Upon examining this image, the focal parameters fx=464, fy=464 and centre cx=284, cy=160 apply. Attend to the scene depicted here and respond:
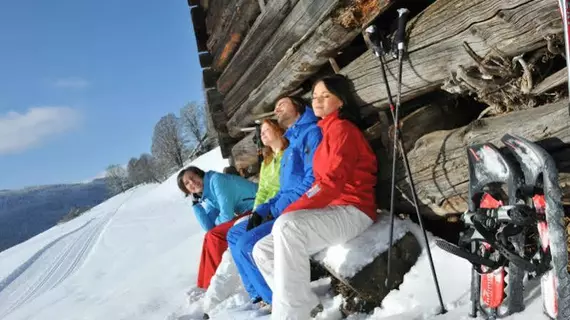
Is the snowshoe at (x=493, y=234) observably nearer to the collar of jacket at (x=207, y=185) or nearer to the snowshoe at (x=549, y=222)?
the snowshoe at (x=549, y=222)

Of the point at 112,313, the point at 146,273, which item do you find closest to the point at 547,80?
the point at 112,313

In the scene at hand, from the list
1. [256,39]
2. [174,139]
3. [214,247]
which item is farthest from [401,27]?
[174,139]

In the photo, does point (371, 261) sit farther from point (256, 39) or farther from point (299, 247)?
point (256, 39)

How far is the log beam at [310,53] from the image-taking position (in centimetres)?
345

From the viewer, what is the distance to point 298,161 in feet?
13.2

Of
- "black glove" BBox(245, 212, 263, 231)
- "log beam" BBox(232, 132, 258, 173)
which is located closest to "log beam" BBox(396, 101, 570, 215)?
"black glove" BBox(245, 212, 263, 231)

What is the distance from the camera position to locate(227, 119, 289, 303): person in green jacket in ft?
12.8

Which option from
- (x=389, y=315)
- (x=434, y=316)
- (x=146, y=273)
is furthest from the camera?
(x=146, y=273)

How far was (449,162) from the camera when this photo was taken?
2971mm

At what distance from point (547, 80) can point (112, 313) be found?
15.8ft

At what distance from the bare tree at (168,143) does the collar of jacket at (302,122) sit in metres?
54.3

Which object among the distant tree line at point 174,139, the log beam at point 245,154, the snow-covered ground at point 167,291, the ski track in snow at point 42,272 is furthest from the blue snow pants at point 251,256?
the distant tree line at point 174,139

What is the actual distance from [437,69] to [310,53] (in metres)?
1.55

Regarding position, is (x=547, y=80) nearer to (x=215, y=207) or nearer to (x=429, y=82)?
(x=429, y=82)
